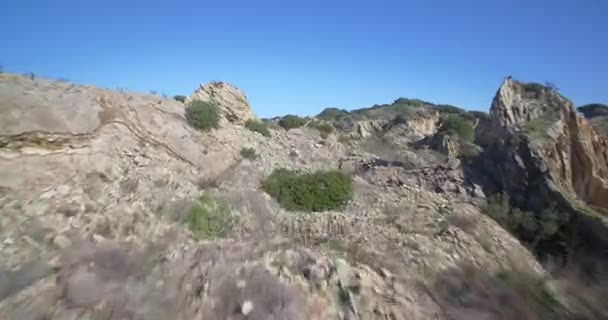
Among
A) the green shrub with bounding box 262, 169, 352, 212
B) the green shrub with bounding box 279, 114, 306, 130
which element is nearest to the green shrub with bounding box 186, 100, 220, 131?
the green shrub with bounding box 262, 169, 352, 212

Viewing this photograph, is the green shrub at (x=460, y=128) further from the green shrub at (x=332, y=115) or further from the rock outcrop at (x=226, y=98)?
the green shrub at (x=332, y=115)

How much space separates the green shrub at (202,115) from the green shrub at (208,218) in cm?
452

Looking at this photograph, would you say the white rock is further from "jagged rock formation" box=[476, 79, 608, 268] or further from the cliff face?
the cliff face

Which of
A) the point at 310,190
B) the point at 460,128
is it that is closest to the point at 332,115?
the point at 460,128

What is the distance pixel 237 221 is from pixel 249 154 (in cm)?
472

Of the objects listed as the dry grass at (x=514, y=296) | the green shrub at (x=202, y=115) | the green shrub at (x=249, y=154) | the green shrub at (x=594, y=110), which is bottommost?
the dry grass at (x=514, y=296)

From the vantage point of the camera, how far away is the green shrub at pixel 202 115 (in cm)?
1382

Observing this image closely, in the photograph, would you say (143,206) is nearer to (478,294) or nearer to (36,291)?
(36,291)

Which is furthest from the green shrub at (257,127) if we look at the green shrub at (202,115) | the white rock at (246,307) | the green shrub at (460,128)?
the green shrub at (460,128)

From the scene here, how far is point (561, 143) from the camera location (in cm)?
1148

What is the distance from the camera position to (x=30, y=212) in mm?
7332

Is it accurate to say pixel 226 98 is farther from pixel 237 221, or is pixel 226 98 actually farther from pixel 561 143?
pixel 561 143

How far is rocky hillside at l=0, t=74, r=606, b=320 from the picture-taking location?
5973mm

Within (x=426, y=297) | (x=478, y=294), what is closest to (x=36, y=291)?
(x=426, y=297)
